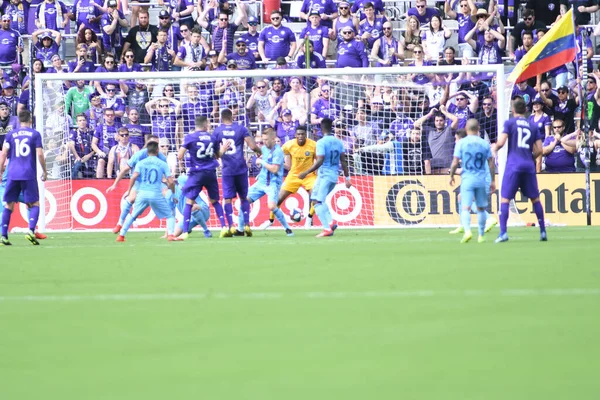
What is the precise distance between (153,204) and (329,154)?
316cm

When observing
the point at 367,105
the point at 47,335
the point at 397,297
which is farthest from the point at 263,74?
the point at 47,335

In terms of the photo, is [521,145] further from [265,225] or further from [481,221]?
[265,225]

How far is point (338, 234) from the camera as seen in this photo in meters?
20.4

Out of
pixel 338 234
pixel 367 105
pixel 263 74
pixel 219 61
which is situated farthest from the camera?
pixel 219 61

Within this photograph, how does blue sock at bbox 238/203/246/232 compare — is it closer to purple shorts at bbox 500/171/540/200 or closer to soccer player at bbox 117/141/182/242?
soccer player at bbox 117/141/182/242

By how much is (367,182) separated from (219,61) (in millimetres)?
Result: 4949

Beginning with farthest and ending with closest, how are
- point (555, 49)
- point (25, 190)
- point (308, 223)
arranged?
point (308, 223), point (555, 49), point (25, 190)

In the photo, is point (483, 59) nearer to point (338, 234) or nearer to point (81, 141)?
point (338, 234)

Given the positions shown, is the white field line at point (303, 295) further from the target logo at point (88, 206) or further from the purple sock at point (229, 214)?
the target logo at point (88, 206)

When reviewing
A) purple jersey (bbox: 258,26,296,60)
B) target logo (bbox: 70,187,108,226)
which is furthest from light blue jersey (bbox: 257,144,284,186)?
purple jersey (bbox: 258,26,296,60)

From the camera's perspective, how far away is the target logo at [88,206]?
2389 centimetres

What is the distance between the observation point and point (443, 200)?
76.2 ft

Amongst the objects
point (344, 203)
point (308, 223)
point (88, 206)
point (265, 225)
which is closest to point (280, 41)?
point (344, 203)

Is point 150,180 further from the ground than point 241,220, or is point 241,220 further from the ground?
point 150,180
